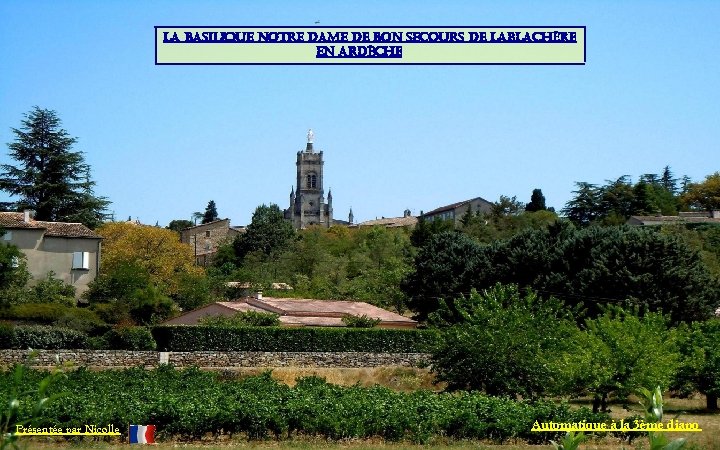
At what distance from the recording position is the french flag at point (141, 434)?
77.2 feet

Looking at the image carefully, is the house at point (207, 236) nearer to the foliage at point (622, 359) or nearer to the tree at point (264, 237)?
the tree at point (264, 237)

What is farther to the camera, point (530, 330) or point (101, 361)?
point (101, 361)

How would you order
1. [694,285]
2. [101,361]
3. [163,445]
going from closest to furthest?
[163,445], [101,361], [694,285]

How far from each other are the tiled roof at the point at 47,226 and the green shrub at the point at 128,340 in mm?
19044

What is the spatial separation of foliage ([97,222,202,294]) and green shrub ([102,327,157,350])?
104 feet

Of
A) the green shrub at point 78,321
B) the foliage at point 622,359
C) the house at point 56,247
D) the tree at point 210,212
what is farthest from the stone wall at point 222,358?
the tree at point 210,212

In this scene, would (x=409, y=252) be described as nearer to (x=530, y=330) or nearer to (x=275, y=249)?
(x=275, y=249)

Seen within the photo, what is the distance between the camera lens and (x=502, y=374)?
34.3 m

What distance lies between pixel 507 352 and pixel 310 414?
1137cm

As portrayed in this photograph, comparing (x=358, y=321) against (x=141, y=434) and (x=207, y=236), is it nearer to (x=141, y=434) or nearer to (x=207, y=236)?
(x=141, y=434)

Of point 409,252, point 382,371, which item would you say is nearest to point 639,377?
point 382,371

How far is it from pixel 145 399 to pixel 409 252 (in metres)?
61.4

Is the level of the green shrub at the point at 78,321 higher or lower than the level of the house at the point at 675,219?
lower

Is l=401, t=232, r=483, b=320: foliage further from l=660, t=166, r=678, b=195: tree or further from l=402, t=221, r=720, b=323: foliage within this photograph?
l=660, t=166, r=678, b=195: tree
